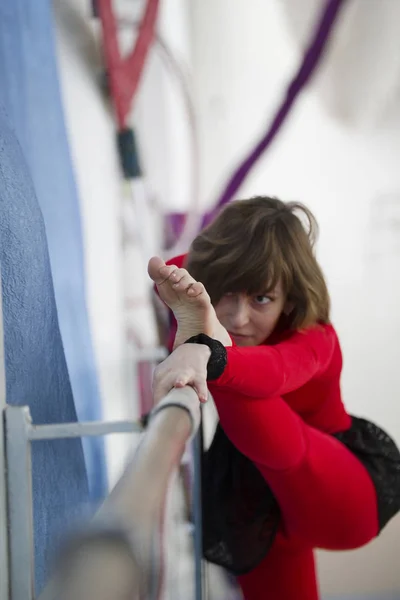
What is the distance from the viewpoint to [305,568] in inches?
24.3

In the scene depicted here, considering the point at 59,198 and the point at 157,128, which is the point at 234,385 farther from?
the point at 157,128

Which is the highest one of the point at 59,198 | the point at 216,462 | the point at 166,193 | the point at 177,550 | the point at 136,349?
the point at 59,198

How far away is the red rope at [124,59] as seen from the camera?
40.6 inches

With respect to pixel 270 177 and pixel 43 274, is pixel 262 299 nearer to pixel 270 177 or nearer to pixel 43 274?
pixel 43 274

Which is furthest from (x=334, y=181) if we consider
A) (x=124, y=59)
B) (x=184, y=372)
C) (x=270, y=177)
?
(x=184, y=372)

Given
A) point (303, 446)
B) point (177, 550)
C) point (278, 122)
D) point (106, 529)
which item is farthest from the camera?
point (278, 122)

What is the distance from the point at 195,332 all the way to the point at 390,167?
0.77 meters

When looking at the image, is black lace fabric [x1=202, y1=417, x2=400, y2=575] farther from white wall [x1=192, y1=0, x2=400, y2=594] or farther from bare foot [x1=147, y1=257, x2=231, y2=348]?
white wall [x1=192, y1=0, x2=400, y2=594]

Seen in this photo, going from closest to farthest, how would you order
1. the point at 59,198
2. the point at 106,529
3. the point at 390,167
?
the point at 106,529 → the point at 59,198 → the point at 390,167

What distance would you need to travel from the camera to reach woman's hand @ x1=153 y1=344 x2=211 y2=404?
1.11 ft

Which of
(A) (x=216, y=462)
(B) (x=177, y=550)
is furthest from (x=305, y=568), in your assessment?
(B) (x=177, y=550)

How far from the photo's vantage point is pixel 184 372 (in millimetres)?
343

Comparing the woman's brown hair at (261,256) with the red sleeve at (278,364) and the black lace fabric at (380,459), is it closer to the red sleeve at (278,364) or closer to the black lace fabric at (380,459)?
the red sleeve at (278,364)

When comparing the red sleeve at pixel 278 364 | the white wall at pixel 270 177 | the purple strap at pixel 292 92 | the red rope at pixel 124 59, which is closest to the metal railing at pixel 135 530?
the red sleeve at pixel 278 364
